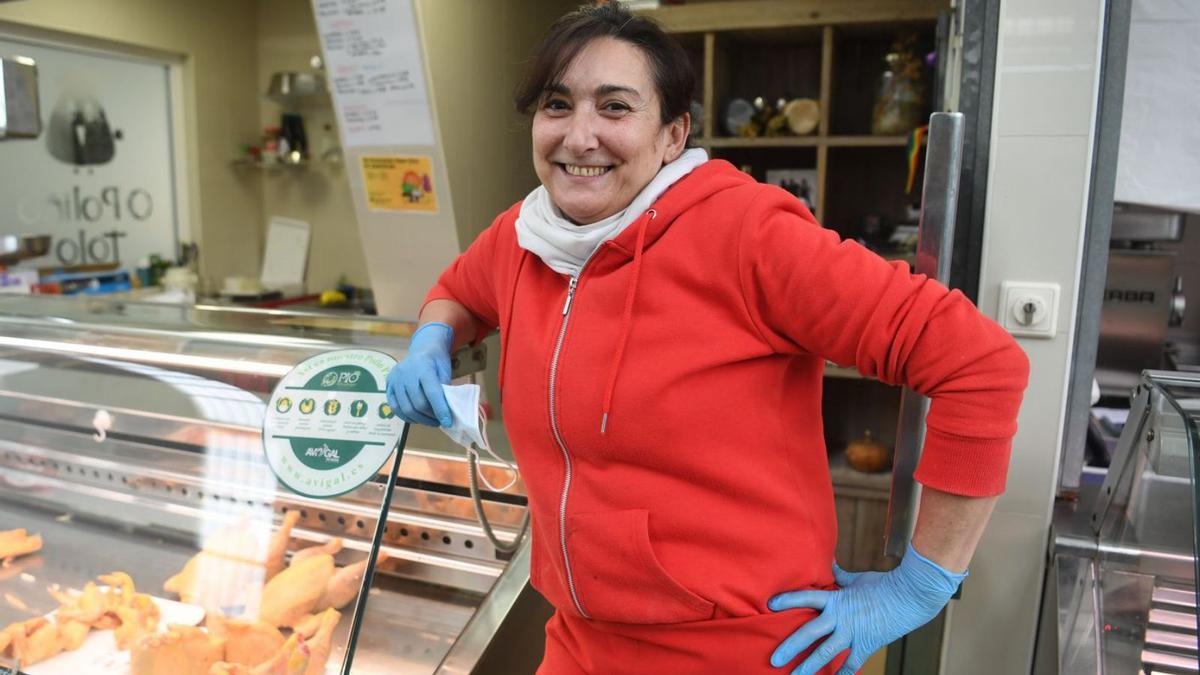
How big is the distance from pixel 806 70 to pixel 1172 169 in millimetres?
1707

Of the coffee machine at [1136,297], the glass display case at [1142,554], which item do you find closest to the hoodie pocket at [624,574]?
the glass display case at [1142,554]

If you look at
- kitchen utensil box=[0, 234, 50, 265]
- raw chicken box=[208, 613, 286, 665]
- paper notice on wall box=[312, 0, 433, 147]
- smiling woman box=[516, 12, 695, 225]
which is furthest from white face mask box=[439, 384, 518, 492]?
kitchen utensil box=[0, 234, 50, 265]

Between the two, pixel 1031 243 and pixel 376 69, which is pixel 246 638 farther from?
pixel 376 69

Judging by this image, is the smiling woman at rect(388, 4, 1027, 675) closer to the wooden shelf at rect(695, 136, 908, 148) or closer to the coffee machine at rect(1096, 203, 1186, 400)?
the coffee machine at rect(1096, 203, 1186, 400)

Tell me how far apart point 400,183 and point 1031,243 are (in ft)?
6.56

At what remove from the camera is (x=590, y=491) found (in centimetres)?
107

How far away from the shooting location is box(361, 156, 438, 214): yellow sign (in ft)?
9.33

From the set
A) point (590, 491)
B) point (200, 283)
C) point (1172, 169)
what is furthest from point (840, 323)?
point (200, 283)

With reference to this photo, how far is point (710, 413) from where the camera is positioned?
3.38ft

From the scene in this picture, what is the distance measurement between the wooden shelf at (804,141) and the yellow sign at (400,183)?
3.03 ft

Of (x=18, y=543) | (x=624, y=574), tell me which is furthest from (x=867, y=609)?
(x=18, y=543)

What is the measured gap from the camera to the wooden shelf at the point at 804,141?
9.37 ft

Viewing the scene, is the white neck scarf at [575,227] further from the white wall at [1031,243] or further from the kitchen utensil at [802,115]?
the kitchen utensil at [802,115]

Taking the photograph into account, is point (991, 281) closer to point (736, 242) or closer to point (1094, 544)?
point (1094, 544)
